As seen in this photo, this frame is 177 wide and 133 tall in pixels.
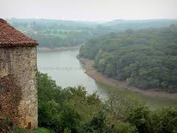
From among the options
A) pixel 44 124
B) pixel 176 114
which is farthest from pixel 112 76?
pixel 44 124

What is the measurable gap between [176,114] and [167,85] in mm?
31756

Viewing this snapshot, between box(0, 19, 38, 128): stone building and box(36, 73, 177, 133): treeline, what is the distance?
128 centimetres

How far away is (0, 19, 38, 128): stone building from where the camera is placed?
41.0 ft

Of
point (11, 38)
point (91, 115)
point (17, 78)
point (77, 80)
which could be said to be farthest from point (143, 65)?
point (11, 38)

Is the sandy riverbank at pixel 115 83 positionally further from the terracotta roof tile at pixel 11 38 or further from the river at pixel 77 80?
the terracotta roof tile at pixel 11 38

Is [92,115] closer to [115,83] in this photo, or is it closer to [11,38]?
[11,38]

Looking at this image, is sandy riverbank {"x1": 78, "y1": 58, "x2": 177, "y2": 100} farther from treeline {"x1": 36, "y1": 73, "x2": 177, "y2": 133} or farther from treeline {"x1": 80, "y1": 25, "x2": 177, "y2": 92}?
treeline {"x1": 36, "y1": 73, "x2": 177, "y2": 133}

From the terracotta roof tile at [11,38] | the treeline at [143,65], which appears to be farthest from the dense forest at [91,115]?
the treeline at [143,65]

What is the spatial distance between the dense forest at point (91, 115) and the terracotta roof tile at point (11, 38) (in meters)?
3.06

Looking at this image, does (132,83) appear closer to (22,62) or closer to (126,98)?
(126,98)

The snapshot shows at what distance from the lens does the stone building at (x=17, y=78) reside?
12492mm

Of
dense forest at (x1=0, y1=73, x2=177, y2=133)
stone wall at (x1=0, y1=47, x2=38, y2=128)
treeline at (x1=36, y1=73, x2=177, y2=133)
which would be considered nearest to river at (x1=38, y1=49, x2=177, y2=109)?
treeline at (x1=36, y1=73, x2=177, y2=133)

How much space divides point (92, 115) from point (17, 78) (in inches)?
337

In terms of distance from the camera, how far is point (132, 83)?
58812 millimetres
